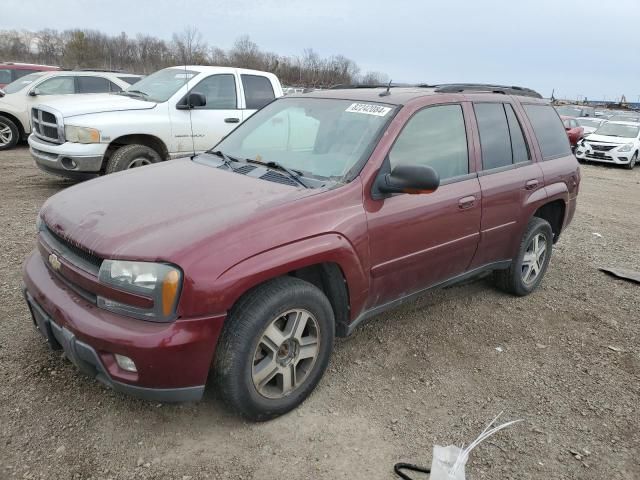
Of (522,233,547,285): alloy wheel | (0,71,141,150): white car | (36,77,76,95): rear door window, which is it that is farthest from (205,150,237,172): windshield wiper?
(36,77,76,95): rear door window

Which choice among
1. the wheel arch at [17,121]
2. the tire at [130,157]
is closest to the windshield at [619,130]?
the tire at [130,157]

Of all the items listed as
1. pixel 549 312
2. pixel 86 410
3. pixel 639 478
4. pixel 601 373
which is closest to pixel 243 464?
pixel 86 410

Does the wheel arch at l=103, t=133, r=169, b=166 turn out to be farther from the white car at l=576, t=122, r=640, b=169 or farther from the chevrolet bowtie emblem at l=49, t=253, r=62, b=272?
the white car at l=576, t=122, r=640, b=169

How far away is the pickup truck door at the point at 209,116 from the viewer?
23.4ft

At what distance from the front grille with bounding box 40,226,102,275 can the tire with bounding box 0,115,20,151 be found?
979 cm

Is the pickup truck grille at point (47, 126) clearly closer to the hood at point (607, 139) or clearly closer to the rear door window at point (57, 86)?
the rear door window at point (57, 86)

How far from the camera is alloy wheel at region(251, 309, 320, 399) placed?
8.67 feet

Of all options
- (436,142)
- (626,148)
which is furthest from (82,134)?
(626,148)

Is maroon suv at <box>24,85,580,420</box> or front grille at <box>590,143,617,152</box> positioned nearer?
maroon suv at <box>24,85,580,420</box>

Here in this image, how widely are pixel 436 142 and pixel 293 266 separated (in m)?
1.55

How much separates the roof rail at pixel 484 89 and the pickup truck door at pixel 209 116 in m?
4.07

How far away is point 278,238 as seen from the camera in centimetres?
255

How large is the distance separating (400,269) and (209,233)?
4.47 ft

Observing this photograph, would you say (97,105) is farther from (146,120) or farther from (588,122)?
(588,122)
